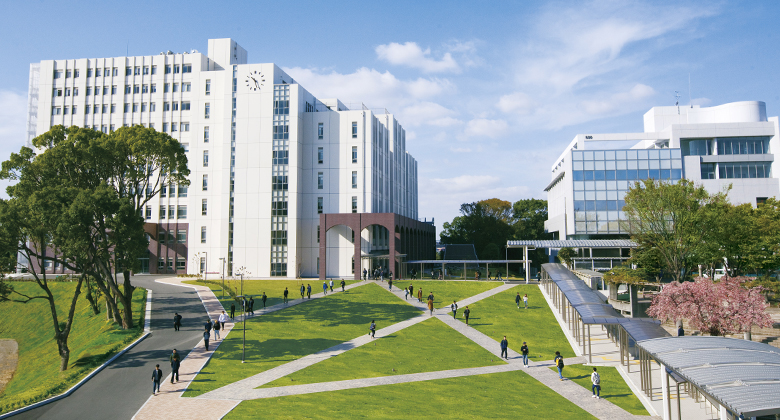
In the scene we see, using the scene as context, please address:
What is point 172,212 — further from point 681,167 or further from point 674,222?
point 681,167

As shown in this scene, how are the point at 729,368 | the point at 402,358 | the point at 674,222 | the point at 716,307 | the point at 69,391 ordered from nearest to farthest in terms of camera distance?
the point at 729,368, the point at 69,391, the point at 402,358, the point at 716,307, the point at 674,222

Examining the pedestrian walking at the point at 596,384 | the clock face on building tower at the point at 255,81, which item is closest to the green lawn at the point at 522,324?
the pedestrian walking at the point at 596,384

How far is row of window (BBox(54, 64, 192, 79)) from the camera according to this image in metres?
79.4

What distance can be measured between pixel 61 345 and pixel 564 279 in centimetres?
3706

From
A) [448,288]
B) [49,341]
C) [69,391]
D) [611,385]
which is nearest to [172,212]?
[49,341]

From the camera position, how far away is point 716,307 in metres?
33.4

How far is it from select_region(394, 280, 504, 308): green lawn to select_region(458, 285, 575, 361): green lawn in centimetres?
314

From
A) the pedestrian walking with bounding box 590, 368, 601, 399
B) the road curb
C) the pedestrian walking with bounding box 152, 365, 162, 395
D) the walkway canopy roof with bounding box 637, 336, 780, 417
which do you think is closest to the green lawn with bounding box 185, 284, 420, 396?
the pedestrian walking with bounding box 152, 365, 162, 395

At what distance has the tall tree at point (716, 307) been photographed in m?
32.4

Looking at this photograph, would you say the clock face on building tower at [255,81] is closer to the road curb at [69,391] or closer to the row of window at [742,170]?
the road curb at [69,391]

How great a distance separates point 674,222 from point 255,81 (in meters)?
58.7

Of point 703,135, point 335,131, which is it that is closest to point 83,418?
point 335,131

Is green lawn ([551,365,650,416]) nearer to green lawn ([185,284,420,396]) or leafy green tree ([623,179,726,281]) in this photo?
green lawn ([185,284,420,396])

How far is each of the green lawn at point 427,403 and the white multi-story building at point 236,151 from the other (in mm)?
47780
